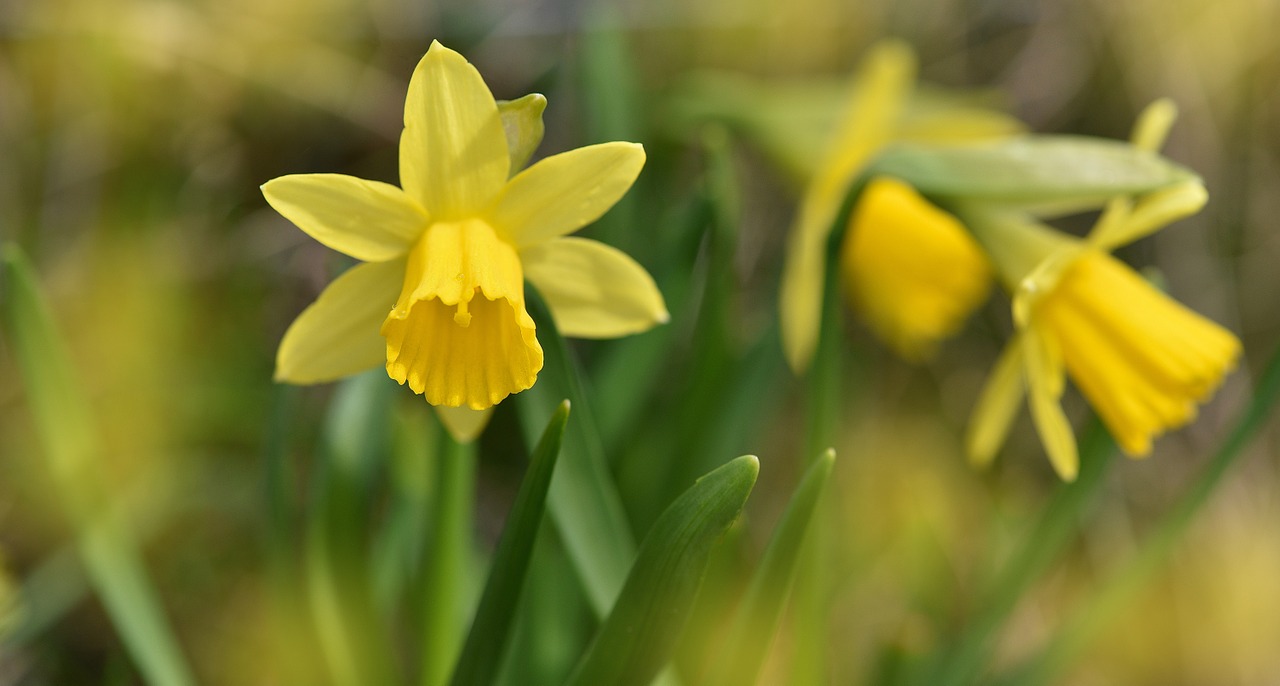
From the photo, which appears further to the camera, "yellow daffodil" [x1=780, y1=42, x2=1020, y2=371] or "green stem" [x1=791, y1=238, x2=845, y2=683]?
"yellow daffodil" [x1=780, y1=42, x2=1020, y2=371]

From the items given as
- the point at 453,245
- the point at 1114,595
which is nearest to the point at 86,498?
the point at 453,245

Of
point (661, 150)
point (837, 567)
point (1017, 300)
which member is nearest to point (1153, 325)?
point (1017, 300)

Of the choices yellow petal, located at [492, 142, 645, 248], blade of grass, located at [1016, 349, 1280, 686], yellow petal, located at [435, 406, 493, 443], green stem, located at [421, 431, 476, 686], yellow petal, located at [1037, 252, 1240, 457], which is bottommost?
blade of grass, located at [1016, 349, 1280, 686]

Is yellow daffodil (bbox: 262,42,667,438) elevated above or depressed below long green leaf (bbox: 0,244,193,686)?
above

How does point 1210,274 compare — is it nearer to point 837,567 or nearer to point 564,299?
point 837,567

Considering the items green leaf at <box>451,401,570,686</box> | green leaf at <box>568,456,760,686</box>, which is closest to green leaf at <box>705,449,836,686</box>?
green leaf at <box>568,456,760,686</box>

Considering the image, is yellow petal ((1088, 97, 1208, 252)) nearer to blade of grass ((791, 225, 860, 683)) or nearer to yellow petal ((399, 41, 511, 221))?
blade of grass ((791, 225, 860, 683))

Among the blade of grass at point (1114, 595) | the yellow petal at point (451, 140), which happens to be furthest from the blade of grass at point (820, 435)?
the yellow petal at point (451, 140)
